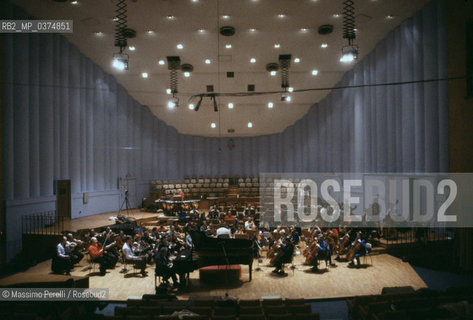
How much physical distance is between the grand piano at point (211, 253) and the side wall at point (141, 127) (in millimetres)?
6315

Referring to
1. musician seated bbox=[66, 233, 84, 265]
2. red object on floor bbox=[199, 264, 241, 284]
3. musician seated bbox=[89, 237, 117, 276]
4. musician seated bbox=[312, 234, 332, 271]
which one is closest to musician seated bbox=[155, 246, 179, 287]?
red object on floor bbox=[199, 264, 241, 284]

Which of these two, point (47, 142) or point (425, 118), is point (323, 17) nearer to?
point (425, 118)

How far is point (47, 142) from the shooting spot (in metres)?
12.1

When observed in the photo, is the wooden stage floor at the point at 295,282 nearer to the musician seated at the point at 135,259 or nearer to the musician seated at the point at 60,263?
the musician seated at the point at 135,259

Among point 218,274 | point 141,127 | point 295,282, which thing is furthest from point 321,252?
point 141,127

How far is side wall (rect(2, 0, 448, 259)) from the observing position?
1027cm

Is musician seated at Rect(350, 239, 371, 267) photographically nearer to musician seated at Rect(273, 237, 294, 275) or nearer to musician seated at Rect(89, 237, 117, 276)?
musician seated at Rect(273, 237, 294, 275)

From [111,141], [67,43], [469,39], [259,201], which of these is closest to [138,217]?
[111,141]

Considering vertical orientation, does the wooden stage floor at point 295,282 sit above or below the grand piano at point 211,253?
below

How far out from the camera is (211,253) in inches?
313

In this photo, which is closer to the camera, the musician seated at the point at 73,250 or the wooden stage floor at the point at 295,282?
the wooden stage floor at the point at 295,282

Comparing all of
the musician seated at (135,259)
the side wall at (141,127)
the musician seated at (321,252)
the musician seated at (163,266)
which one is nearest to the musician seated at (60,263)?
the musician seated at (135,259)

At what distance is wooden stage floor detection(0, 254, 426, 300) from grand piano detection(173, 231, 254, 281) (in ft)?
2.09

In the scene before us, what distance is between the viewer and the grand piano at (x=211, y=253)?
7.80 m
